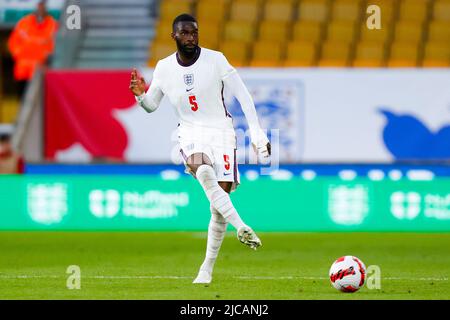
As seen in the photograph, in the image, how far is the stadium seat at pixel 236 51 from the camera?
21953 mm

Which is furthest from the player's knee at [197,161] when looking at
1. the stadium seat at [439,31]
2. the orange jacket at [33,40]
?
the orange jacket at [33,40]

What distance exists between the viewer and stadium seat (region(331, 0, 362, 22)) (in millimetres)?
22531

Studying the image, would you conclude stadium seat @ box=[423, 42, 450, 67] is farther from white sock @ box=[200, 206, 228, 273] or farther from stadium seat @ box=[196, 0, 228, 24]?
white sock @ box=[200, 206, 228, 273]

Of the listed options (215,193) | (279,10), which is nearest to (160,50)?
(279,10)

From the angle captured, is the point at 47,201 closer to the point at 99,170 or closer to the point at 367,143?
the point at 99,170

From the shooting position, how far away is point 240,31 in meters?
22.7

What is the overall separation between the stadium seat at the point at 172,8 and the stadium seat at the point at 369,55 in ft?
10.6

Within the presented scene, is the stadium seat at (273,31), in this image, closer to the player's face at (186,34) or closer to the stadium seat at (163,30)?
the stadium seat at (163,30)

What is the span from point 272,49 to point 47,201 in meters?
5.38

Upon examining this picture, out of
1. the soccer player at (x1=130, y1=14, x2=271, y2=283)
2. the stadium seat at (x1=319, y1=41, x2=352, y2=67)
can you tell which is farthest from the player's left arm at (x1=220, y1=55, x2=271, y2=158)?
the stadium seat at (x1=319, y1=41, x2=352, y2=67)

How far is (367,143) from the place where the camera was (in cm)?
2070

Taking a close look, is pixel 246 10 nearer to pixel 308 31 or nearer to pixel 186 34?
pixel 308 31
